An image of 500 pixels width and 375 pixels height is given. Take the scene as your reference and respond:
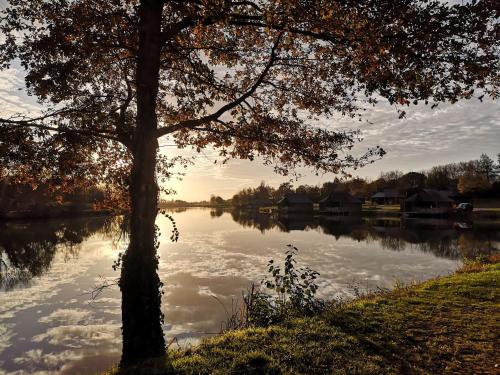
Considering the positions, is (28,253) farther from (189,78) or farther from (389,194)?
(389,194)

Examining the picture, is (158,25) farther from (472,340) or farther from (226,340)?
(472,340)

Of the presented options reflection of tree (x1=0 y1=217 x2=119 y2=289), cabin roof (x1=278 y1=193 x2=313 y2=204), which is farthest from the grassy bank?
cabin roof (x1=278 y1=193 x2=313 y2=204)

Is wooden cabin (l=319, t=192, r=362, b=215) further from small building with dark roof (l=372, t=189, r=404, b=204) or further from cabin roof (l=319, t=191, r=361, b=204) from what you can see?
small building with dark roof (l=372, t=189, r=404, b=204)

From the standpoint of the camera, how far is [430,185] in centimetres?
10388

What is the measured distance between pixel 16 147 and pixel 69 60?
1.84 m

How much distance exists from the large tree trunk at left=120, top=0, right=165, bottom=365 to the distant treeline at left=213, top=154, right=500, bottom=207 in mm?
62874

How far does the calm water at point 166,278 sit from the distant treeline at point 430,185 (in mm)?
42543

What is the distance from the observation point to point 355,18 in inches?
210

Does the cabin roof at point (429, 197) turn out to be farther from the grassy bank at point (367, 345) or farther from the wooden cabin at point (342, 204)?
the grassy bank at point (367, 345)

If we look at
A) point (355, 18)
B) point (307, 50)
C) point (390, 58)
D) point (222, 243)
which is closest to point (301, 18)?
point (355, 18)

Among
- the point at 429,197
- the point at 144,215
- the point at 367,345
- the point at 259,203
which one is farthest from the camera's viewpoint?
the point at 259,203

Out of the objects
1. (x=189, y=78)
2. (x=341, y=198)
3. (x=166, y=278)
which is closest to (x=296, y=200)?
(x=341, y=198)

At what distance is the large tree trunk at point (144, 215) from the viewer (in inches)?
239

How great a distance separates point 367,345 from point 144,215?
14.8 ft
